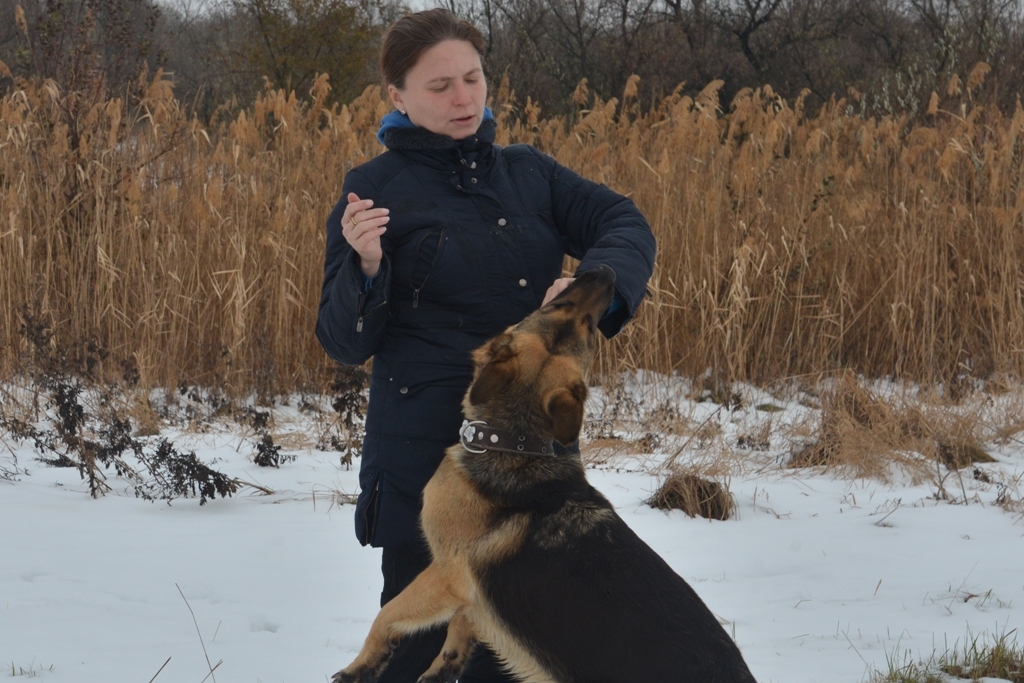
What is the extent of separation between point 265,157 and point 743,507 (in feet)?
14.2

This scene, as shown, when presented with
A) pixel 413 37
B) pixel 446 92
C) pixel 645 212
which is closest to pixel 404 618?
pixel 446 92

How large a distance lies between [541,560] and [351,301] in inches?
31.4

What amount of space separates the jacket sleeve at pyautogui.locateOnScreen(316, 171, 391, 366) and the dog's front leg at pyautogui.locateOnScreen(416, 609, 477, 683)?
0.75 m

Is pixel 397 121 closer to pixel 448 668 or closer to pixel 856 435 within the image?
pixel 448 668

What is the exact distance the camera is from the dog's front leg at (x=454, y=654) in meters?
2.55

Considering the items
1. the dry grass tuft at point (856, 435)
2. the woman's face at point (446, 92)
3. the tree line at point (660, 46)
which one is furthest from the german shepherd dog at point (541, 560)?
the tree line at point (660, 46)

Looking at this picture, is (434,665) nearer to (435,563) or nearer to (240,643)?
(435,563)

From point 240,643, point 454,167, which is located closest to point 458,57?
point 454,167

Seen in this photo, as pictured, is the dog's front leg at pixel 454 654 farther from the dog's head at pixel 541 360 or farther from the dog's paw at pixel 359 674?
the dog's head at pixel 541 360

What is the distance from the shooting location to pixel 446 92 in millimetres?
2574

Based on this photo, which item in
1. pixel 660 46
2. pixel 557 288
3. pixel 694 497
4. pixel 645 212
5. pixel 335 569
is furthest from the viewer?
pixel 660 46

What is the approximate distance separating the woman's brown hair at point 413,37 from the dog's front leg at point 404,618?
1.35 m

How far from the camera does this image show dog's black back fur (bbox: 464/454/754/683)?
2160 millimetres

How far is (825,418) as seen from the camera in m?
5.78
